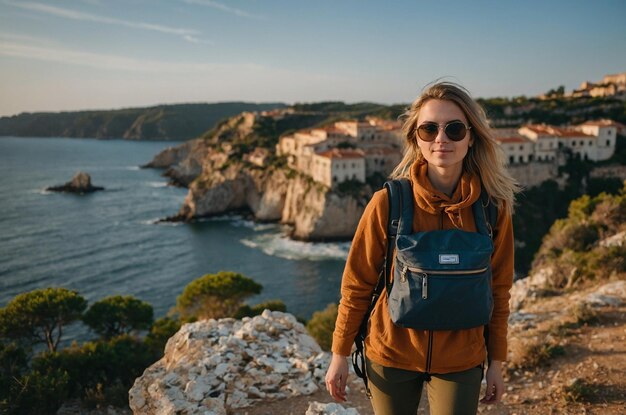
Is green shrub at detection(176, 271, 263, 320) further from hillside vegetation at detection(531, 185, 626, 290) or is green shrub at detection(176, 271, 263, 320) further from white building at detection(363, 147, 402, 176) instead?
white building at detection(363, 147, 402, 176)

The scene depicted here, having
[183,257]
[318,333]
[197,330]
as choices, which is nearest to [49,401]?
[197,330]

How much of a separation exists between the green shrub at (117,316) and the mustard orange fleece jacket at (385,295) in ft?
56.6

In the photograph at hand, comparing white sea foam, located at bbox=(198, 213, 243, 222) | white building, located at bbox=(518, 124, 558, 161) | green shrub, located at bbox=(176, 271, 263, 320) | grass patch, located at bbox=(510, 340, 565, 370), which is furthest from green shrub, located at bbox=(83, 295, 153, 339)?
white building, located at bbox=(518, 124, 558, 161)

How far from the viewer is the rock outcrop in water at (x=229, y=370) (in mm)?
5512

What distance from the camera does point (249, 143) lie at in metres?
78.1

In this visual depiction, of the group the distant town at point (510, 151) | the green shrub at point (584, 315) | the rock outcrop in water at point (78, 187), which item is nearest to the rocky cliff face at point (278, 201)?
the distant town at point (510, 151)

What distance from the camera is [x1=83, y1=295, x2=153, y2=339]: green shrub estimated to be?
1736 cm

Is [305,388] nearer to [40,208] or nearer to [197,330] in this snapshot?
[197,330]

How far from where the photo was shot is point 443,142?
2.53m

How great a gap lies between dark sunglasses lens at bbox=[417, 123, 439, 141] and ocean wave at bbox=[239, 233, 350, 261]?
1559 inches

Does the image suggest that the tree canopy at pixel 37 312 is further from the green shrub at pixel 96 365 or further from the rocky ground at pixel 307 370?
the rocky ground at pixel 307 370

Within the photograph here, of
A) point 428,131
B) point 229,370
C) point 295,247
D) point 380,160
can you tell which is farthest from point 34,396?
point 380,160

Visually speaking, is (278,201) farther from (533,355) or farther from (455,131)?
(455,131)

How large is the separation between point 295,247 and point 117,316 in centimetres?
2887
